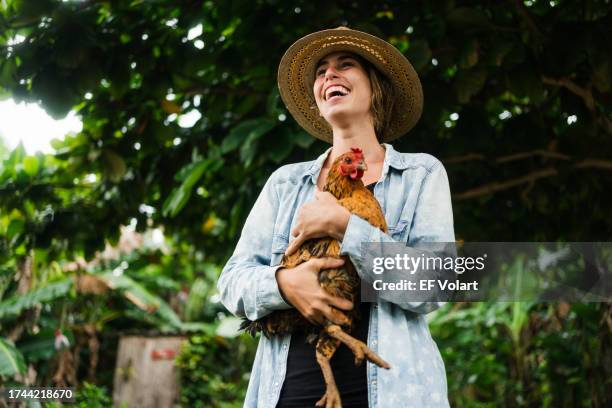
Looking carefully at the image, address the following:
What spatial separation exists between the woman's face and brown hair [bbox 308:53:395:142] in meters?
0.01

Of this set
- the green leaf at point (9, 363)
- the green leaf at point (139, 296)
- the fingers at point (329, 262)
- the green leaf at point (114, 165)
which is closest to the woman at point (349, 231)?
the fingers at point (329, 262)

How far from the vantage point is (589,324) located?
17.9 feet

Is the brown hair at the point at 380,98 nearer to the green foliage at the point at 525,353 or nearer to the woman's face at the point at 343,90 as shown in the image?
the woman's face at the point at 343,90

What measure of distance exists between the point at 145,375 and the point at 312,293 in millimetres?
6406

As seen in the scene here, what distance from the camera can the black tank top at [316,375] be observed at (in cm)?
150

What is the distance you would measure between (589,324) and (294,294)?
4.70m

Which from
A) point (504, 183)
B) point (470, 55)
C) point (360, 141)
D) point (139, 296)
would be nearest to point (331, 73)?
point (360, 141)

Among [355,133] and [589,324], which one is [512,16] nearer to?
[355,133]

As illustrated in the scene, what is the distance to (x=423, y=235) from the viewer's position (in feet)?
5.22

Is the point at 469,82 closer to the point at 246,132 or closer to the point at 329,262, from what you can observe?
the point at 246,132

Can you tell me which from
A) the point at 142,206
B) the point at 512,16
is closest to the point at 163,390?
the point at 142,206

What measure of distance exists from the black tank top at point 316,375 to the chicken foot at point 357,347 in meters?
0.12

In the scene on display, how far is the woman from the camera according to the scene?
146 centimetres

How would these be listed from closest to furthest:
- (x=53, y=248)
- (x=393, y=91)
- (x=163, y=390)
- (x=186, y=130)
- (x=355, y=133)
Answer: (x=355, y=133) < (x=393, y=91) < (x=186, y=130) < (x=53, y=248) < (x=163, y=390)
